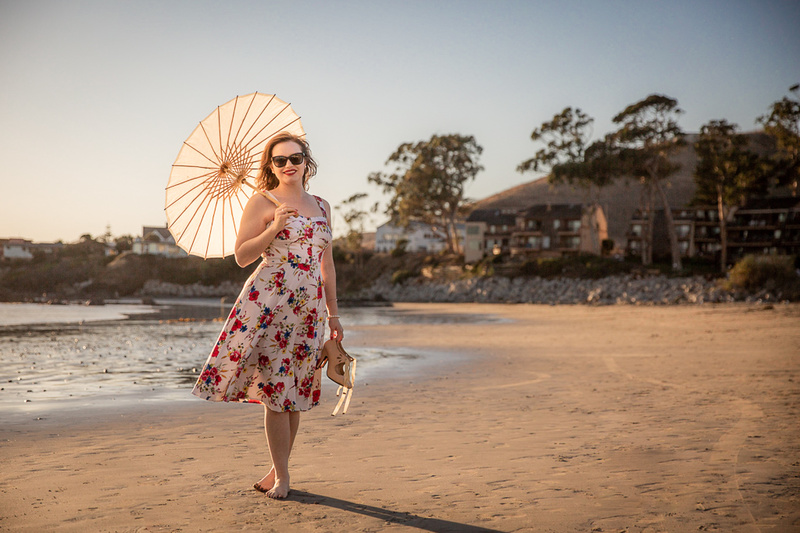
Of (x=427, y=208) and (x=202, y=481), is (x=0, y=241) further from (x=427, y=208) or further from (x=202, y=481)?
(x=202, y=481)

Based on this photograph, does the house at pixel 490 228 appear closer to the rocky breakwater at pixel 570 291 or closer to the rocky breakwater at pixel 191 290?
the rocky breakwater at pixel 570 291

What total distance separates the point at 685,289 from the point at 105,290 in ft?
206

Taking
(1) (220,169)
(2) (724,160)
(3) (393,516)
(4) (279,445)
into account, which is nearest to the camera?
(3) (393,516)

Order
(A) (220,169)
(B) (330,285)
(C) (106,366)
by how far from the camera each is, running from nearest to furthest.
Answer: (B) (330,285) < (A) (220,169) < (C) (106,366)

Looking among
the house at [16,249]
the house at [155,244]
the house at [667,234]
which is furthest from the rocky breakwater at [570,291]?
the house at [16,249]

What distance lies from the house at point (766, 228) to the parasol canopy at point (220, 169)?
54.5m

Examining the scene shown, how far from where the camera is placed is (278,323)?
4.18 metres

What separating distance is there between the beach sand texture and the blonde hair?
6.78 feet

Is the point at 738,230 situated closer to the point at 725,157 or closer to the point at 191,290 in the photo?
the point at 725,157

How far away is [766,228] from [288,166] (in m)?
60.2

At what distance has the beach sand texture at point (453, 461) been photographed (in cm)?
386

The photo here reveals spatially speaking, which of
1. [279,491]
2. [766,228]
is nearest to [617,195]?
[766,228]

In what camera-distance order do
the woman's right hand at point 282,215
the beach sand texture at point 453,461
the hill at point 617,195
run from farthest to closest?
the hill at point 617,195
the woman's right hand at point 282,215
the beach sand texture at point 453,461

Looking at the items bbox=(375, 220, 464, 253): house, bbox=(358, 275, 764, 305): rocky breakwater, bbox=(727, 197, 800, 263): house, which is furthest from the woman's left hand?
bbox=(375, 220, 464, 253): house
